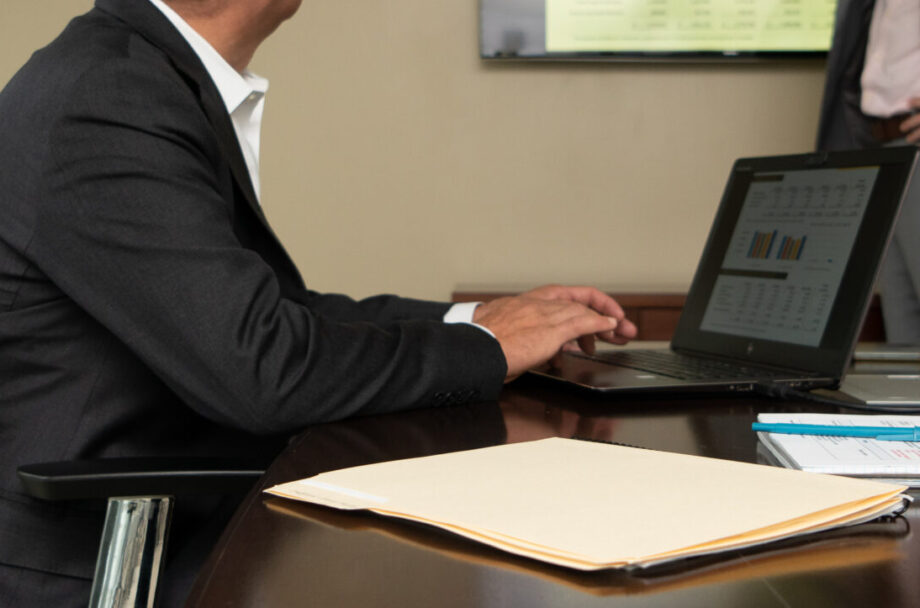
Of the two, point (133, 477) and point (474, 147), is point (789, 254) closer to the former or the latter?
point (133, 477)

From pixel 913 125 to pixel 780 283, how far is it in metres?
0.99

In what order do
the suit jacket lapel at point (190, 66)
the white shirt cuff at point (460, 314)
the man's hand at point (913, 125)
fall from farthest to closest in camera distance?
the man's hand at point (913, 125), the white shirt cuff at point (460, 314), the suit jacket lapel at point (190, 66)

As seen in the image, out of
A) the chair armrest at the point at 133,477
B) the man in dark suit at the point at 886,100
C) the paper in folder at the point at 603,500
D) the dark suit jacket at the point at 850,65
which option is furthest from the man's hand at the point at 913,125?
the chair armrest at the point at 133,477

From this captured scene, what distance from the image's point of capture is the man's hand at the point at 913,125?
2002 mm

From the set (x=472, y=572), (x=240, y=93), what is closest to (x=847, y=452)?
(x=472, y=572)

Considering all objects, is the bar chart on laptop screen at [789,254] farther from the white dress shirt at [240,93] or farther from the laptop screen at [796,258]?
the white dress shirt at [240,93]

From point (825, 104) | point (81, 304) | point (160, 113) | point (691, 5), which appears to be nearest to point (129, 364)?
point (81, 304)

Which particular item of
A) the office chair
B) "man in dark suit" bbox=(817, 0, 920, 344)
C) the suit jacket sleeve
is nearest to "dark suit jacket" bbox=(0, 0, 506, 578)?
the suit jacket sleeve

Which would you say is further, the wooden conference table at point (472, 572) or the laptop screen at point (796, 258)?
the laptop screen at point (796, 258)

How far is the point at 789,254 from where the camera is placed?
49.3 inches

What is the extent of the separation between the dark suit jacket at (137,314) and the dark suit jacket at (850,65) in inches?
64.6

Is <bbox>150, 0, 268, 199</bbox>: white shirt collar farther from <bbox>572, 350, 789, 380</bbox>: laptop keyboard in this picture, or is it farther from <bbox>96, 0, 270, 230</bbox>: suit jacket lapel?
<bbox>572, 350, 789, 380</bbox>: laptop keyboard

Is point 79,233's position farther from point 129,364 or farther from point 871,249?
point 871,249

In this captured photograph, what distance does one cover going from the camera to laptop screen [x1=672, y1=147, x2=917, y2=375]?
1134 mm
